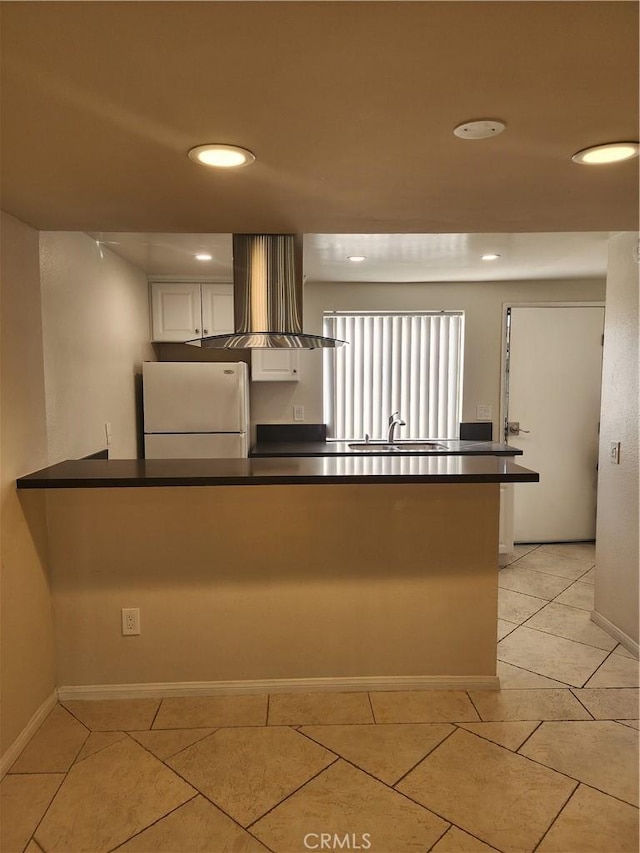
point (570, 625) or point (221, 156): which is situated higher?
point (221, 156)

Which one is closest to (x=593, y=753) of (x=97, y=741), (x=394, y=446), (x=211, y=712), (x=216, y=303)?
(x=211, y=712)

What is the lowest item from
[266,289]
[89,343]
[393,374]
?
[393,374]

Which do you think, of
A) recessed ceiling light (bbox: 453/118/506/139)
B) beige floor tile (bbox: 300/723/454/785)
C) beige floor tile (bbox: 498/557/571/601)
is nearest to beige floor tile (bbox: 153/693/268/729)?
beige floor tile (bbox: 300/723/454/785)

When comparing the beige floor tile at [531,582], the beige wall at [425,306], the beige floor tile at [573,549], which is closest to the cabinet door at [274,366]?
the beige wall at [425,306]

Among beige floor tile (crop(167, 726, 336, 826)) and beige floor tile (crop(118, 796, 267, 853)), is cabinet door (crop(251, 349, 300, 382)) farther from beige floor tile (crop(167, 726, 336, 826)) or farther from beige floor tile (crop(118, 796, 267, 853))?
beige floor tile (crop(118, 796, 267, 853))

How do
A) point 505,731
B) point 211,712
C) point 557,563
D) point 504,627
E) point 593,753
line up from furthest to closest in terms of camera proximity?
point 557,563
point 504,627
point 211,712
point 505,731
point 593,753

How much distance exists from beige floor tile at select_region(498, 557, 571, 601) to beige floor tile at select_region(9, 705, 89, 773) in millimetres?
2730

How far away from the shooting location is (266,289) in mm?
2387

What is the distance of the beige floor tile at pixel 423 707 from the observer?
7.47 ft

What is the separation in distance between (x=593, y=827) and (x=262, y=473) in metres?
1.60

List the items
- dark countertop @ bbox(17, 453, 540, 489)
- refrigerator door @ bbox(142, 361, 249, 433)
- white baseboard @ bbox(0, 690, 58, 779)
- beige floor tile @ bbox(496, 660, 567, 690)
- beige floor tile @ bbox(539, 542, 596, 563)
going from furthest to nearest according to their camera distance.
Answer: beige floor tile @ bbox(539, 542, 596, 563)
refrigerator door @ bbox(142, 361, 249, 433)
beige floor tile @ bbox(496, 660, 567, 690)
dark countertop @ bbox(17, 453, 540, 489)
white baseboard @ bbox(0, 690, 58, 779)

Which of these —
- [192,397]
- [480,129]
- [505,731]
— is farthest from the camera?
[192,397]

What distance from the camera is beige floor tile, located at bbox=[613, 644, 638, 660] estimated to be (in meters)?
2.78

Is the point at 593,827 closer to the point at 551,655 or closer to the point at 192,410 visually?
the point at 551,655
